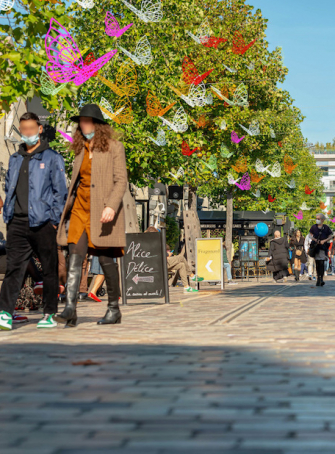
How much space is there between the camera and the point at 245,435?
3.04m

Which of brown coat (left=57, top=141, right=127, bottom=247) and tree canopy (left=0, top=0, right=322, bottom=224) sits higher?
tree canopy (left=0, top=0, right=322, bottom=224)

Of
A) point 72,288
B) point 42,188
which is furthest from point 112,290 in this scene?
point 42,188

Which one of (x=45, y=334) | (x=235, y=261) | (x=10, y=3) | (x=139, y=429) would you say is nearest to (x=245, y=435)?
(x=139, y=429)

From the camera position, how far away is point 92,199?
23.2ft

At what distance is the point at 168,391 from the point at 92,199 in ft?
11.1

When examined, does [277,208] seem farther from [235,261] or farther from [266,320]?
[266,320]

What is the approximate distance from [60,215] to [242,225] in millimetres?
28846

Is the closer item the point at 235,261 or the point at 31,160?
the point at 31,160

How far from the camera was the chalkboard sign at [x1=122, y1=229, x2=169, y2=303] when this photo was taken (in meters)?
11.9

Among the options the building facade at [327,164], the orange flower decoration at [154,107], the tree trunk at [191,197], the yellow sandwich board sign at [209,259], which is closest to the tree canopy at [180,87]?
the orange flower decoration at [154,107]

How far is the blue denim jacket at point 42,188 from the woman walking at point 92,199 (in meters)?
0.11

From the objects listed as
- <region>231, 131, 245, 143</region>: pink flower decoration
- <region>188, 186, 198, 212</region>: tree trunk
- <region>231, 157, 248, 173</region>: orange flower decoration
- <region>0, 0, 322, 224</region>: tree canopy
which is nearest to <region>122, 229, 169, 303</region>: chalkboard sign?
<region>0, 0, 322, 224</region>: tree canopy

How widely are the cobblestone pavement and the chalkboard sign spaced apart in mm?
4880

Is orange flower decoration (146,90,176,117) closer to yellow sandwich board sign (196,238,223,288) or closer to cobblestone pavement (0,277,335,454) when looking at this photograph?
yellow sandwich board sign (196,238,223,288)
